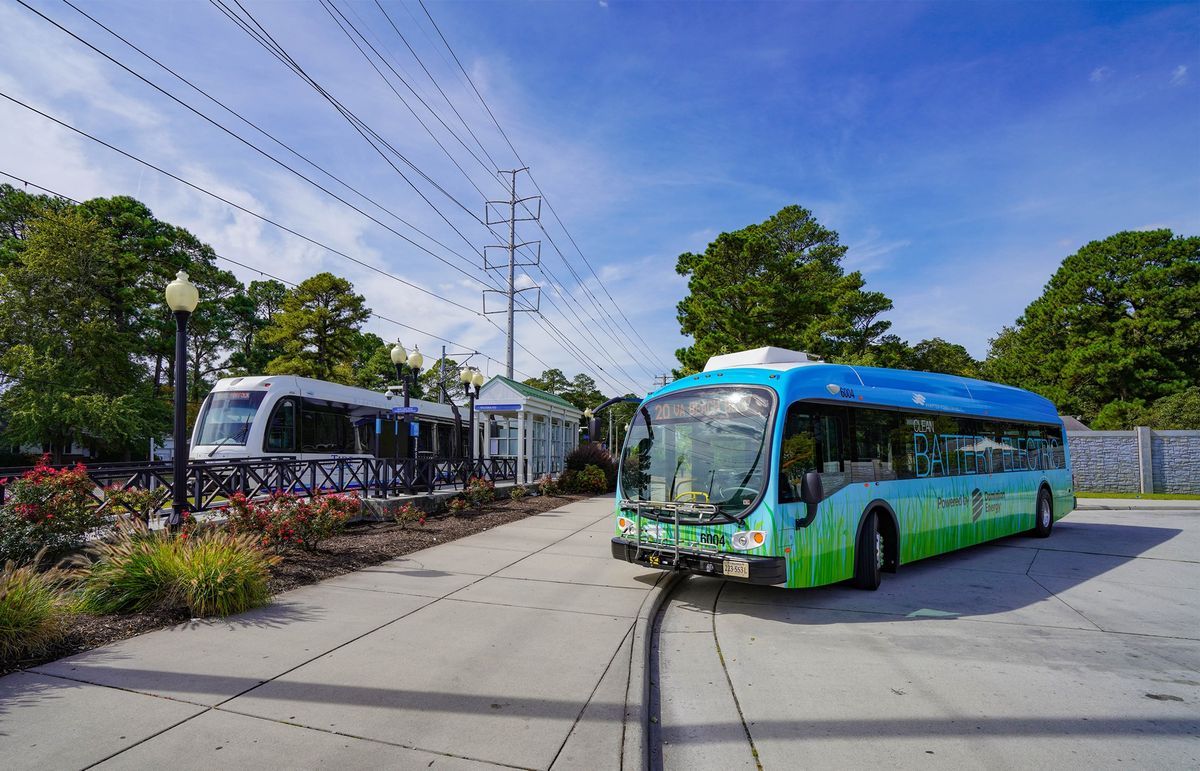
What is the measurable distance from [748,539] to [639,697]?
9.39ft

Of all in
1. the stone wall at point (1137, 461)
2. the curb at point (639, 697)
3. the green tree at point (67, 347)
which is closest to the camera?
the curb at point (639, 697)

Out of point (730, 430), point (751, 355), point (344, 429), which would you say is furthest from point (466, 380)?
point (730, 430)

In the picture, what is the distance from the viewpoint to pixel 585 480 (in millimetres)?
22562

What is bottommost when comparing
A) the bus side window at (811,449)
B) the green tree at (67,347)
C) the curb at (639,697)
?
the curb at (639,697)

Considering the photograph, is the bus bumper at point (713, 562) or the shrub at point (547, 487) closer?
the bus bumper at point (713, 562)

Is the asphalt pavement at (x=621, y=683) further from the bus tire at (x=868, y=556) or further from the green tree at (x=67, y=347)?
the green tree at (x=67, y=347)

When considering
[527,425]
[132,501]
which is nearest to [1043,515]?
[527,425]

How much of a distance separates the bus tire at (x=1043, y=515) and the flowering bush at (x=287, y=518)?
45.9ft

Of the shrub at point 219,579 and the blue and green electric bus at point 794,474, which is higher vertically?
the blue and green electric bus at point 794,474

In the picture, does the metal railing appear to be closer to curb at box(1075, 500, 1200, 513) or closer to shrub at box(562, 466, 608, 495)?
shrub at box(562, 466, 608, 495)

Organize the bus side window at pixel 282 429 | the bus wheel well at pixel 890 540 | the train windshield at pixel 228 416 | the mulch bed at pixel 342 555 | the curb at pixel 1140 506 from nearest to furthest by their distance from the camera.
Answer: the mulch bed at pixel 342 555 → the bus wheel well at pixel 890 540 → the train windshield at pixel 228 416 → the bus side window at pixel 282 429 → the curb at pixel 1140 506

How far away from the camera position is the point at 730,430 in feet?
24.4

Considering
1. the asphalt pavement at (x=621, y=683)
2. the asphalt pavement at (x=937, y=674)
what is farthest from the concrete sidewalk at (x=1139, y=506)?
the asphalt pavement at (x=621, y=683)

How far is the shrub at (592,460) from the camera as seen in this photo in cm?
2327
